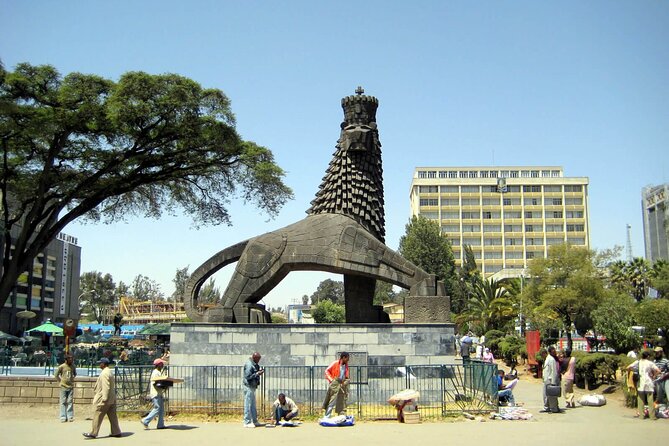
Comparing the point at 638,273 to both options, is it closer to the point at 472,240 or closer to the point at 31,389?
the point at 472,240

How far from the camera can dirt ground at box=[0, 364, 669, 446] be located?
387 inches

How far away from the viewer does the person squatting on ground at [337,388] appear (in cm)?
1180

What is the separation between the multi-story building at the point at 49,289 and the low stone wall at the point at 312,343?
42051 millimetres

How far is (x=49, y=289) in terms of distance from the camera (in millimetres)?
59188

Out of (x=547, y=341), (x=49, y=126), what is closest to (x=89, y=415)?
(x=49, y=126)

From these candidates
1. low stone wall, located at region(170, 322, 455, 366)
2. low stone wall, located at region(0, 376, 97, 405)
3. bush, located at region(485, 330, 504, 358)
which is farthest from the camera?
bush, located at region(485, 330, 504, 358)

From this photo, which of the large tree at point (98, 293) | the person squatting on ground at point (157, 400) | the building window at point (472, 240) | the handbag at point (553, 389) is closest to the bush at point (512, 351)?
the handbag at point (553, 389)

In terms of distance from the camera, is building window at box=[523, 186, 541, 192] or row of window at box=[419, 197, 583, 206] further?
building window at box=[523, 186, 541, 192]

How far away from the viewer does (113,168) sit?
26.2m

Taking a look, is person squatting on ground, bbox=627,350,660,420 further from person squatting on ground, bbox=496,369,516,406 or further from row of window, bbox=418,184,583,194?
row of window, bbox=418,184,583,194

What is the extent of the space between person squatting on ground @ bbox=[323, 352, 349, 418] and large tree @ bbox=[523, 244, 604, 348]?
2551 centimetres

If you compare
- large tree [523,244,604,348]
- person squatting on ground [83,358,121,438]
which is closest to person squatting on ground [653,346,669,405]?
person squatting on ground [83,358,121,438]

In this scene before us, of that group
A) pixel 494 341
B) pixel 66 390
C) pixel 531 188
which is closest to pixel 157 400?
pixel 66 390

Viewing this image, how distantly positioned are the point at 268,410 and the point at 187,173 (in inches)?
647
